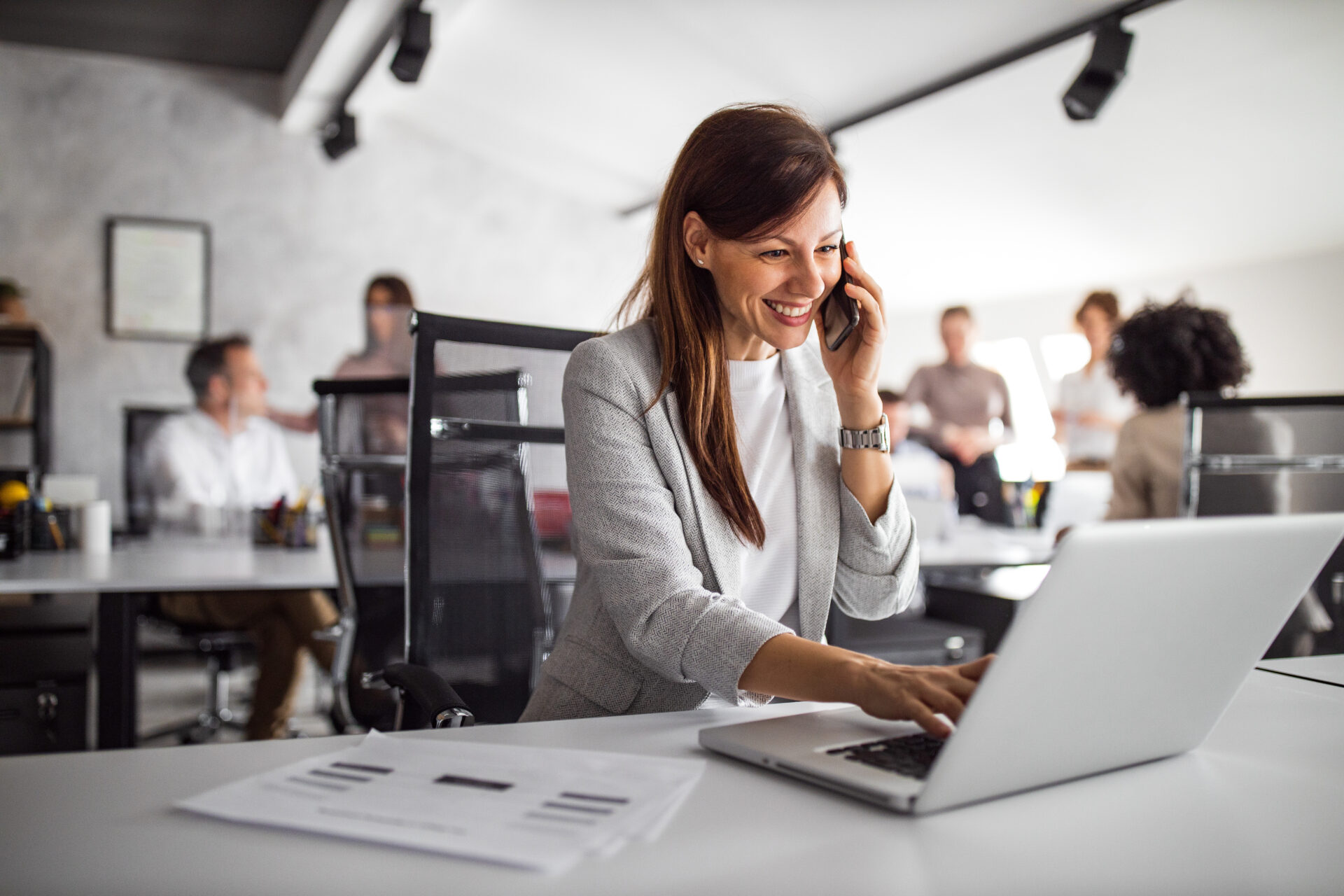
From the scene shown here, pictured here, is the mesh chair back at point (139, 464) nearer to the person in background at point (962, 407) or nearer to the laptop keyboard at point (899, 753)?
the laptop keyboard at point (899, 753)

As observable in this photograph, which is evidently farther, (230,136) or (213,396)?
(230,136)

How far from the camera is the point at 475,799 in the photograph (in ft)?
2.19

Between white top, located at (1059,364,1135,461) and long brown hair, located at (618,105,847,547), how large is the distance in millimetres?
4296

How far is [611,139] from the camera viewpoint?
6172mm

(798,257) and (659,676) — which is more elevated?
(798,257)

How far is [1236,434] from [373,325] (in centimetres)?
413

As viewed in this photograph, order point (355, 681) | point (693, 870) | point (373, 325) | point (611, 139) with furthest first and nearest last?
point (611, 139) → point (373, 325) → point (355, 681) → point (693, 870)

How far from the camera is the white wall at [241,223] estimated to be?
5883 mm

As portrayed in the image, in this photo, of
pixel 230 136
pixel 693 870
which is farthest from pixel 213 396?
pixel 693 870

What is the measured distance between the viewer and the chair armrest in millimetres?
1178

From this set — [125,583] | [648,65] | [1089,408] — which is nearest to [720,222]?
[125,583]

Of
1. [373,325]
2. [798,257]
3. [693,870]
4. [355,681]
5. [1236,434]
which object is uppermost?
[373,325]

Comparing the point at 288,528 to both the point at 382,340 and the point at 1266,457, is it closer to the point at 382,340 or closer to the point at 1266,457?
the point at 1266,457

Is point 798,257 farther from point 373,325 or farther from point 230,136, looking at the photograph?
point 230,136
